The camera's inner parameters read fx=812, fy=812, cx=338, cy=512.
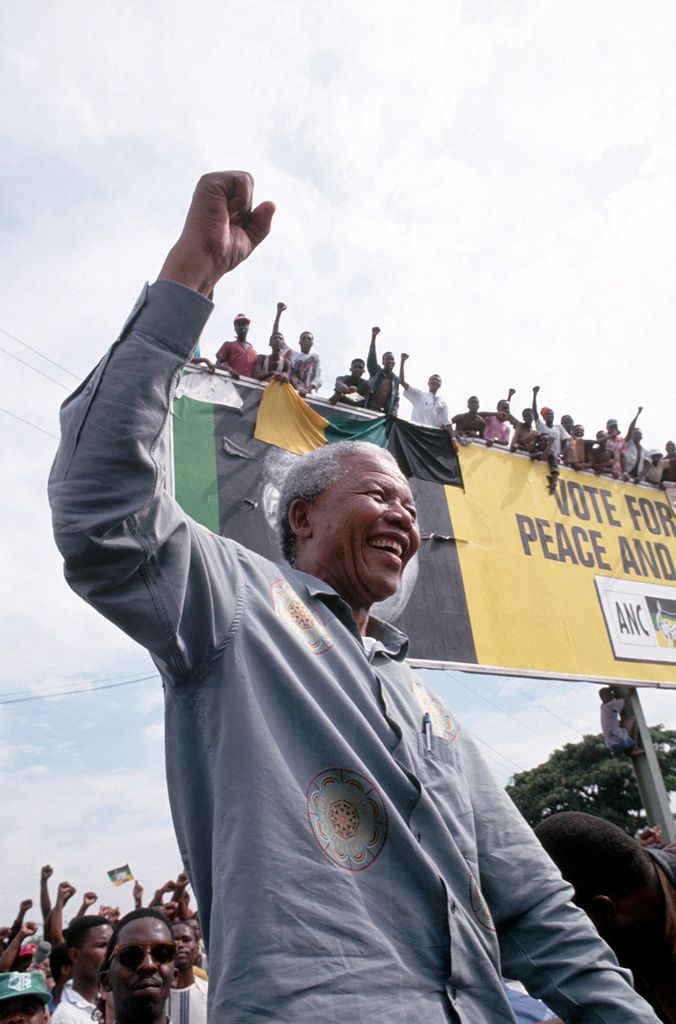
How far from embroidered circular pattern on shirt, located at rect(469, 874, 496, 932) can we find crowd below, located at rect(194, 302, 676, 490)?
553 cm

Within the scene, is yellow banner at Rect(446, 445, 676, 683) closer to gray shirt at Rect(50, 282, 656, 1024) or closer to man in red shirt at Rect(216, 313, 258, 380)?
man in red shirt at Rect(216, 313, 258, 380)

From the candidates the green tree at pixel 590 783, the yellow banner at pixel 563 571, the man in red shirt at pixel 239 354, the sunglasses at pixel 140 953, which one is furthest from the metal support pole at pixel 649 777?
the green tree at pixel 590 783

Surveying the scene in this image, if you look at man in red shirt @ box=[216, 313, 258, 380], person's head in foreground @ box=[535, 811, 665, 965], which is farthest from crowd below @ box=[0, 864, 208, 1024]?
man in red shirt @ box=[216, 313, 258, 380]

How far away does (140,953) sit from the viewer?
2996 mm

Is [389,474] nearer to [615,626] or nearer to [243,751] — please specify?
[243,751]

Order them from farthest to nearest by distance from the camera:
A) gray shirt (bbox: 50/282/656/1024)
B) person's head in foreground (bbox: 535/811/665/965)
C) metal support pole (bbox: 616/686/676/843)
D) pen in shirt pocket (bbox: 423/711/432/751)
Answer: metal support pole (bbox: 616/686/676/843) → person's head in foreground (bbox: 535/811/665/965) → pen in shirt pocket (bbox: 423/711/432/751) → gray shirt (bbox: 50/282/656/1024)

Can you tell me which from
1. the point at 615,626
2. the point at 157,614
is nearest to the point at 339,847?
the point at 157,614

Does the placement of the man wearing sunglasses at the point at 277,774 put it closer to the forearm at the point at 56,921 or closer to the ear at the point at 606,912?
the ear at the point at 606,912

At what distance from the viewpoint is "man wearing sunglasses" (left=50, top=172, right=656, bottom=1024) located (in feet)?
3.16

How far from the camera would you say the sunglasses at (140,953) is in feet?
9.77

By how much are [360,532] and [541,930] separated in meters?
0.75

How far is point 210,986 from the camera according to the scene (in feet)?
3.23

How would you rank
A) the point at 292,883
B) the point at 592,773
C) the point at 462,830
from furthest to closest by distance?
the point at 592,773 < the point at 462,830 < the point at 292,883

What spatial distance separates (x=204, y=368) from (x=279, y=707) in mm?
5454
